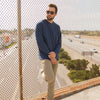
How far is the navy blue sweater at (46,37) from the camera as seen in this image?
151 cm

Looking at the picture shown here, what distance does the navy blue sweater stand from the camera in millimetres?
1512

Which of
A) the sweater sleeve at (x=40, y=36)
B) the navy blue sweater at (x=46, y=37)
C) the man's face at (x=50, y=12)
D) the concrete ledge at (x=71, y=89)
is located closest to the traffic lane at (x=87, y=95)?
the concrete ledge at (x=71, y=89)

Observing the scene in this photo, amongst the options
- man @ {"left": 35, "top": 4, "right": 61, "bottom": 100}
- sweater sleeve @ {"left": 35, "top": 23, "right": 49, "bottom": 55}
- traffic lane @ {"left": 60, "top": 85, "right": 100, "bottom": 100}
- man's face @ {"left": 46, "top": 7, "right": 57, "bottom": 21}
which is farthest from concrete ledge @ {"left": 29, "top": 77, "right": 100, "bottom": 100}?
man's face @ {"left": 46, "top": 7, "right": 57, "bottom": 21}

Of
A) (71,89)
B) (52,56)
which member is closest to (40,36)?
(52,56)

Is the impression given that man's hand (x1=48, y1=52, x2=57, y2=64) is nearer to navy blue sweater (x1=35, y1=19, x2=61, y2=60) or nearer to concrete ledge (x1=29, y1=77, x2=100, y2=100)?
navy blue sweater (x1=35, y1=19, x2=61, y2=60)

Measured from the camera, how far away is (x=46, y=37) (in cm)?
155

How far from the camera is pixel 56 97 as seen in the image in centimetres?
222

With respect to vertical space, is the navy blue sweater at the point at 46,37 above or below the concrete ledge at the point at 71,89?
above

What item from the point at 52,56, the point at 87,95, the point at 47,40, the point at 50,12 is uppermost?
the point at 50,12

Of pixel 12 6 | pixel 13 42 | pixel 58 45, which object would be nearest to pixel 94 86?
pixel 58 45

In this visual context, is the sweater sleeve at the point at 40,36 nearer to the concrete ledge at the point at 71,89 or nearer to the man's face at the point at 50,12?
the man's face at the point at 50,12

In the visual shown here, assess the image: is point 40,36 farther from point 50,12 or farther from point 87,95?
point 87,95

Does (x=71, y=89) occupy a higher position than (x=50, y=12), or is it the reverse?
(x=50, y=12)

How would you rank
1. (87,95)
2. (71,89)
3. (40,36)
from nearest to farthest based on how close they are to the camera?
(40,36) < (87,95) < (71,89)
